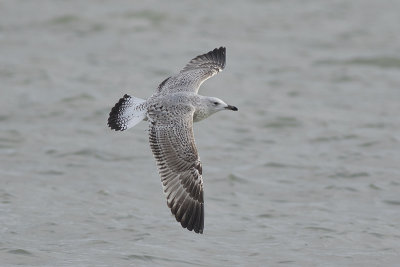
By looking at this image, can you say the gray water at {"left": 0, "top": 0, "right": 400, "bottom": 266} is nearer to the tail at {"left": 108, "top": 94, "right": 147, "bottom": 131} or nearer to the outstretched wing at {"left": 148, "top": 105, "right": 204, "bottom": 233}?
the outstretched wing at {"left": 148, "top": 105, "right": 204, "bottom": 233}

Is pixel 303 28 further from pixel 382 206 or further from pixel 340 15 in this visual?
pixel 382 206

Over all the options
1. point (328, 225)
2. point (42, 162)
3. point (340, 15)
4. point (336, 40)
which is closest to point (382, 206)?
point (328, 225)

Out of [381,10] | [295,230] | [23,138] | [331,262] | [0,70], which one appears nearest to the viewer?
[331,262]

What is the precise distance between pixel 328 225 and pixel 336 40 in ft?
24.2

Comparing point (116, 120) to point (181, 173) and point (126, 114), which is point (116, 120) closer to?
point (126, 114)

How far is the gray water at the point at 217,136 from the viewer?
895 cm

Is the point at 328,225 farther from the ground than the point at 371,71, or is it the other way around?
the point at 371,71

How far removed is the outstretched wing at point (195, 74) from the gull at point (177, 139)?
0.91 feet

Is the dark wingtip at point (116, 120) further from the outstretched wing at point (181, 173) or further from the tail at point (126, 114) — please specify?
the outstretched wing at point (181, 173)

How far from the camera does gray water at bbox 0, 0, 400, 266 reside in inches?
352

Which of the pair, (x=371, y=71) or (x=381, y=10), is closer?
(x=371, y=71)

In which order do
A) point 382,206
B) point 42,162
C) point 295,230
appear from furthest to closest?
point 42,162 < point 382,206 < point 295,230

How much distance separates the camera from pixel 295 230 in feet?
30.9

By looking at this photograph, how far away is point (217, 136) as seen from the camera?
41.1 feet
